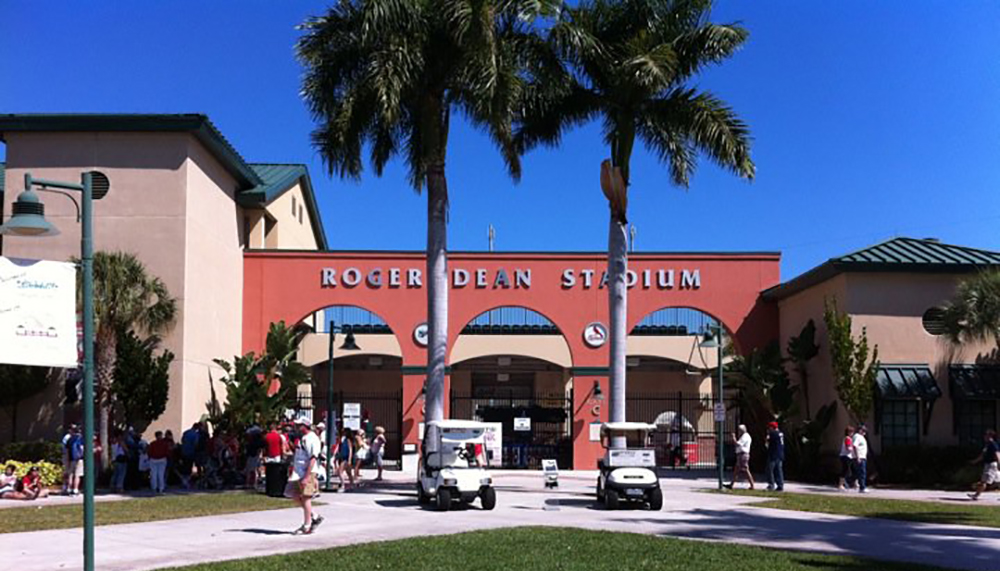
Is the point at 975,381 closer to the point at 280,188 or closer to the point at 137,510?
the point at 137,510

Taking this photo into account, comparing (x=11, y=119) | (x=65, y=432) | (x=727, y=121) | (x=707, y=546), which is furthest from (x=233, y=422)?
(x=707, y=546)

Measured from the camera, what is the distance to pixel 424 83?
23.3 m

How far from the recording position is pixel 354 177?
2386 cm

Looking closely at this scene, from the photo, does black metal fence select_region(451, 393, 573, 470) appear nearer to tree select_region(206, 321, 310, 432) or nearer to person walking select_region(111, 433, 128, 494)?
tree select_region(206, 321, 310, 432)

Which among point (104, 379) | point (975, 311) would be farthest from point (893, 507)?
point (104, 379)

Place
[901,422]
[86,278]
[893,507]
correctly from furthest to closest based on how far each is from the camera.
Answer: [901,422], [893,507], [86,278]

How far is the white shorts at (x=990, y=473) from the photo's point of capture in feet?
73.9

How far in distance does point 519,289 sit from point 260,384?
910 cm

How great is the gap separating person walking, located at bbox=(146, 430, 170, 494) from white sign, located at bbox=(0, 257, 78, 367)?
13.9m

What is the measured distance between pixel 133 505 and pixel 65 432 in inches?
278

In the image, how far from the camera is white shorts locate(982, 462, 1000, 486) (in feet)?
73.9

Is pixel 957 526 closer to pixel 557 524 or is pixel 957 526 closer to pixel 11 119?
pixel 557 524

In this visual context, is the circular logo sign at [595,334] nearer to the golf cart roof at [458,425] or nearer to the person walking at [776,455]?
the person walking at [776,455]

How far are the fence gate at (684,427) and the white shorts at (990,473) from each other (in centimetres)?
1158
